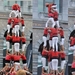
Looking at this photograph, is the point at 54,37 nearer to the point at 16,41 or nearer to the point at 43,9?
the point at 16,41

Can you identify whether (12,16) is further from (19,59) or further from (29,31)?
(29,31)

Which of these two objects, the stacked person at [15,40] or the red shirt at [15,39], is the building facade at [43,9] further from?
the red shirt at [15,39]

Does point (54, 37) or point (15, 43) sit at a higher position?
point (54, 37)

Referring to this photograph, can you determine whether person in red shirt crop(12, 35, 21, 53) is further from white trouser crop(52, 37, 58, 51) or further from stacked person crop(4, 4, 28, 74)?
white trouser crop(52, 37, 58, 51)

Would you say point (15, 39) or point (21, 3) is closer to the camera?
point (15, 39)

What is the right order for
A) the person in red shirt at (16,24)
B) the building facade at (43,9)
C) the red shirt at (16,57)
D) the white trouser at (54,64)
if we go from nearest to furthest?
the white trouser at (54,64)
the red shirt at (16,57)
the person in red shirt at (16,24)
the building facade at (43,9)

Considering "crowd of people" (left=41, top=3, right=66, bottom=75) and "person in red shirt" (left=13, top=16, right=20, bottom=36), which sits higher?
"person in red shirt" (left=13, top=16, right=20, bottom=36)

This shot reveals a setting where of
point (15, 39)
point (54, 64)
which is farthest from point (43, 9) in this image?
point (54, 64)

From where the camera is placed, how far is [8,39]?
9.52m

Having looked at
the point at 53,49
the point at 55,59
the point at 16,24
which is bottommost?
the point at 55,59

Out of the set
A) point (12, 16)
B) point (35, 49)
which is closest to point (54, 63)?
point (12, 16)

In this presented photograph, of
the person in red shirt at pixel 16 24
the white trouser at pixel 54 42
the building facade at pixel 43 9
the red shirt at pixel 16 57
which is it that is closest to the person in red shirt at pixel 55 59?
the white trouser at pixel 54 42

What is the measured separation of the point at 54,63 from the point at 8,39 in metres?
1.26

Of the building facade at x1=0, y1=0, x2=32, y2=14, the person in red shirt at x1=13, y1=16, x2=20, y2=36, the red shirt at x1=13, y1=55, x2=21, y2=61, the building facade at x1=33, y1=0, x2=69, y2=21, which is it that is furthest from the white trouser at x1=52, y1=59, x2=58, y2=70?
the building facade at x1=0, y1=0, x2=32, y2=14
